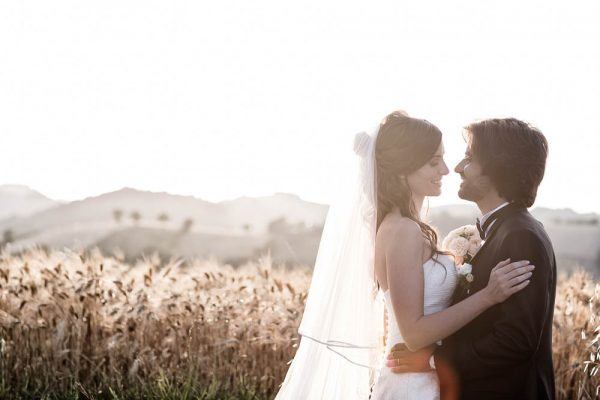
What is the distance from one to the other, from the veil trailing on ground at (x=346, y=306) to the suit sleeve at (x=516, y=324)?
89cm

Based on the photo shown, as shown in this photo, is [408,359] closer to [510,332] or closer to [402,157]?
[510,332]

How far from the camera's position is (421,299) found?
4.75m

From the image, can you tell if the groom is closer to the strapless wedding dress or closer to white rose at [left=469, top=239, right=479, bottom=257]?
the strapless wedding dress

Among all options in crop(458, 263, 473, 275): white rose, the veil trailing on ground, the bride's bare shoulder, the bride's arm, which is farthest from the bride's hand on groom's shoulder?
the veil trailing on ground

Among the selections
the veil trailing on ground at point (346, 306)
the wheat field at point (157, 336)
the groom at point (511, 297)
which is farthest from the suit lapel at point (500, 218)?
the wheat field at point (157, 336)

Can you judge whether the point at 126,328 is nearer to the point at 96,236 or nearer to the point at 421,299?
the point at 421,299

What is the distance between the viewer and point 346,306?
5352 mm

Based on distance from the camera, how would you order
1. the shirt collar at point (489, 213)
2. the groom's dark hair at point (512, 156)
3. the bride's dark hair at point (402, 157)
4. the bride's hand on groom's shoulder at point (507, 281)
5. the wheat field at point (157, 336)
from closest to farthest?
the bride's hand on groom's shoulder at point (507, 281)
the groom's dark hair at point (512, 156)
the shirt collar at point (489, 213)
the bride's dark hair at point (402, 157)
the wheat field at point (157, 336)

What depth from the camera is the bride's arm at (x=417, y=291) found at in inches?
176

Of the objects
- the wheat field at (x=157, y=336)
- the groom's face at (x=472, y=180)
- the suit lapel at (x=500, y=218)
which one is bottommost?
the wheat field at (x=157, y=336)

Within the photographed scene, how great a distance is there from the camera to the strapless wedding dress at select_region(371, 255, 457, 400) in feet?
15.8

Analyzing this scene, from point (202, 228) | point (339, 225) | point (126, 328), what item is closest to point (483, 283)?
point (339, 225)

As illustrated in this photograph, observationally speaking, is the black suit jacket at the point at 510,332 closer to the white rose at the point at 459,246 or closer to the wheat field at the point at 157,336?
the white rose at the point at 459,246

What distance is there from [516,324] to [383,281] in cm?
93
